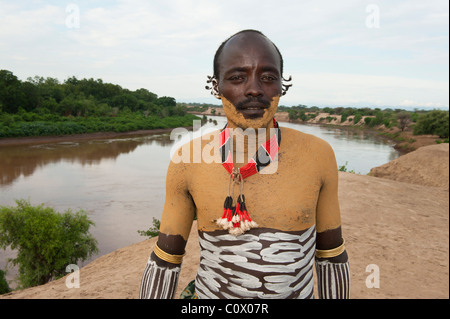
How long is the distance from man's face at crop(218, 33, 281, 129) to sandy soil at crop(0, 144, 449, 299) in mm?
5239

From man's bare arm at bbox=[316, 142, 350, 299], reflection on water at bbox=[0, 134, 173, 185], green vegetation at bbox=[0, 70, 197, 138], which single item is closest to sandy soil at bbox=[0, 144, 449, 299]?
man's bare arm at bbox=[316, 142, 350, 299]

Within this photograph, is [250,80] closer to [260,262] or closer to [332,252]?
[260,262]

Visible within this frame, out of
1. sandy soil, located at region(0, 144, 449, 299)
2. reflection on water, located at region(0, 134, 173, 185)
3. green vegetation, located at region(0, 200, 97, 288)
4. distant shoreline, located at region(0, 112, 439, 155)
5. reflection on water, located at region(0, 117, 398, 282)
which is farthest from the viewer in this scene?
distant shoreline, located at region(0, 112, 439, 155)

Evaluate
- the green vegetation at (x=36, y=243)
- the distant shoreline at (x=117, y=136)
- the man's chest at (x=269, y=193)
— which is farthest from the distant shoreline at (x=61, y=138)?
the man's chest at (x=269, y=193)

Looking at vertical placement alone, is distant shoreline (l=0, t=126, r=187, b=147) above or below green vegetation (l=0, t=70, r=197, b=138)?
below

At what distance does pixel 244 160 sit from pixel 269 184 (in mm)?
182

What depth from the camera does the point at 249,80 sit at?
152cm

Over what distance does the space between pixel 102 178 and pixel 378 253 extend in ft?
61.2

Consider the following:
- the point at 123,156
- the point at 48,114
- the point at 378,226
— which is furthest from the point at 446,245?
the point at 48,114

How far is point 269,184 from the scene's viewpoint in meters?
1.56

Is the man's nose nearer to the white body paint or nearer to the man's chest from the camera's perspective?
the man's chest

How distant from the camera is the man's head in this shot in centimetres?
152

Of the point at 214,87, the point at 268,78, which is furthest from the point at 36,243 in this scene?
the point at 268,78
